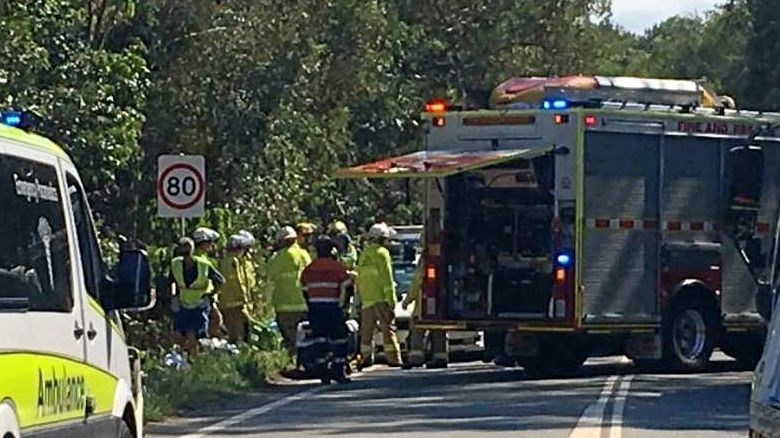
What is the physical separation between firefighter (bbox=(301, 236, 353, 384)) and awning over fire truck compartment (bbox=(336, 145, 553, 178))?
3.34 feet

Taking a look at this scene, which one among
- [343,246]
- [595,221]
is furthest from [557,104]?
[343,246]

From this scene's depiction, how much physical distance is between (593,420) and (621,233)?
5827 millimetres

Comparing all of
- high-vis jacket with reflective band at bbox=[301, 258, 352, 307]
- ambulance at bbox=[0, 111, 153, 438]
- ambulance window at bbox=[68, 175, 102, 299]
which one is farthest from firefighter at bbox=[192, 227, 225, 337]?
ambulance window at bbox=[68, 175, 102, 299]

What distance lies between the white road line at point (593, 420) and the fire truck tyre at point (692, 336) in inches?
108

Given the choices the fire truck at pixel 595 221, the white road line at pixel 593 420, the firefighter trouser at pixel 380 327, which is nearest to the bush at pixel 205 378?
the firefighter trouser at pixel 380 327

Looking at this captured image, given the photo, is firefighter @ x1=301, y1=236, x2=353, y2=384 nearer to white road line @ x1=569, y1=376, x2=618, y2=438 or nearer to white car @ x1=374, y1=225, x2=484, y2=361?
white car @ x1=374, y1=225, x2=484, y2=361

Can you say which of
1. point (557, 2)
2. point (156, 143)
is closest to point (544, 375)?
→ point (156, 143)

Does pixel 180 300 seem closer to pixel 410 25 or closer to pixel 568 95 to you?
pixel 568 95

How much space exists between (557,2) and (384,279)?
113 ft

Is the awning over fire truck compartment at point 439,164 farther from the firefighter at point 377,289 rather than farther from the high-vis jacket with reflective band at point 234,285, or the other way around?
the high-vis jacket with reflective band at point 234,285

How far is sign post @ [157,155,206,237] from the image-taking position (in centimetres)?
2339

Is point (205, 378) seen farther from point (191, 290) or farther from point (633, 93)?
point (633, 93)

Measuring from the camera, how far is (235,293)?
2525cm

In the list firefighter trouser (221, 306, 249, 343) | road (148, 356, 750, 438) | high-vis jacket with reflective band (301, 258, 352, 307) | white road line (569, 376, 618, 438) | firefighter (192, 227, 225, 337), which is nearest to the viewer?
white road line (569, 376, 618, 438)
